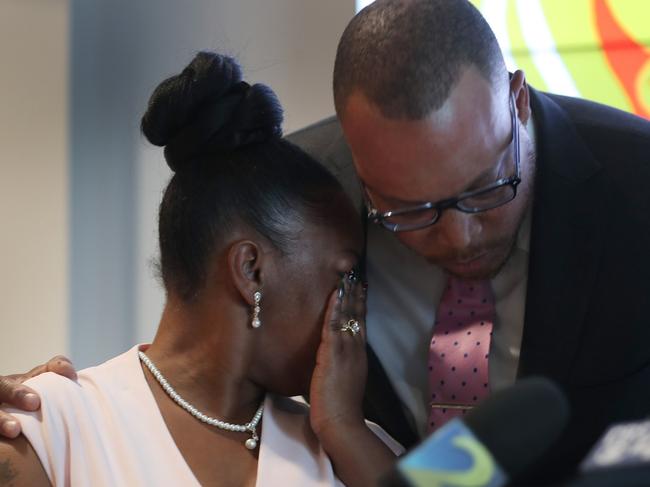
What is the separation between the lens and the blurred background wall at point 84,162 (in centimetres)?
308

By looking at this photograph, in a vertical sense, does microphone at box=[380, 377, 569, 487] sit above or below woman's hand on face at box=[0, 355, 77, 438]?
above

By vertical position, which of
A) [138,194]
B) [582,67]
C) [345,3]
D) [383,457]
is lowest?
[383,457]

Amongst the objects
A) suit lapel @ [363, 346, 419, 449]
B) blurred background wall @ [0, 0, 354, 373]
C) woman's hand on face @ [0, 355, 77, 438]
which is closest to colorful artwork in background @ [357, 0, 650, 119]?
blurred background wall @ [0, 0, 354, 373]

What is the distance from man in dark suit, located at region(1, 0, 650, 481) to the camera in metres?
1.35

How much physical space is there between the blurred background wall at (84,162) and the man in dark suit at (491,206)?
147 cm

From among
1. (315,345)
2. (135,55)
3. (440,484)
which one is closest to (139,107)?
(135,55)

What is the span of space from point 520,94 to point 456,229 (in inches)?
10.5

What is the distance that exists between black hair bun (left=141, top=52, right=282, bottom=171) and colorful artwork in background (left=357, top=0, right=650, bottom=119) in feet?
4.08

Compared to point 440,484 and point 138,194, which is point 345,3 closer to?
point 138,194

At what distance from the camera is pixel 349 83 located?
141 centimetres

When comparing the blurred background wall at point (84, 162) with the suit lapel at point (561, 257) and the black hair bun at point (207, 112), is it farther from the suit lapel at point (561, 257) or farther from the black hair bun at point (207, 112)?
the suit lapel at point (561, 257)

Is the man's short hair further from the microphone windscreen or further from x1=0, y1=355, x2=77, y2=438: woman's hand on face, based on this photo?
the microphone windscreen

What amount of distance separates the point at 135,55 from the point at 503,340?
1.88 meters

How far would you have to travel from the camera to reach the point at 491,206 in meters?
1.40
